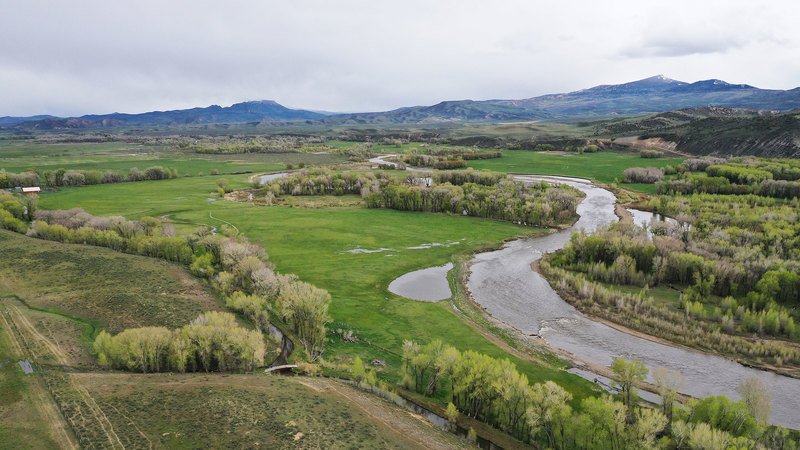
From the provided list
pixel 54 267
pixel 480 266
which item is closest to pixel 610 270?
pixel 480 266

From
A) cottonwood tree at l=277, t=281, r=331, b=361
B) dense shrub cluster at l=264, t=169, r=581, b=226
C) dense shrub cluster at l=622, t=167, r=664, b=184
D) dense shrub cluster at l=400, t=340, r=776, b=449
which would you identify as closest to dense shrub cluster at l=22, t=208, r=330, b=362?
cottonwood tree at l=277, t=281, r=331, b=361

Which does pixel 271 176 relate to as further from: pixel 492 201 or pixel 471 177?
pixel 492 201

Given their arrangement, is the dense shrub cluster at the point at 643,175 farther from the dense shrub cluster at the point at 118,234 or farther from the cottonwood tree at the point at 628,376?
the dense shrub cluster at the point at 118,234

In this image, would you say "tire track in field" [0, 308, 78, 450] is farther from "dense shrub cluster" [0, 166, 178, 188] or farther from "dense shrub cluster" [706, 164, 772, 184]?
"dense shrub cluster" [0, 166, 178, 188]

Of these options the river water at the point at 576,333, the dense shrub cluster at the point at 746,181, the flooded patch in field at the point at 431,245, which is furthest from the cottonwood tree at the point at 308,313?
the dense shrub cluster at the point at 746,181

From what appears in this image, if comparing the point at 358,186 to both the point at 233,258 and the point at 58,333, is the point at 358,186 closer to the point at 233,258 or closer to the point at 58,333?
the point at 233,258

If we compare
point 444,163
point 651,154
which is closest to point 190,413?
point 444,163
